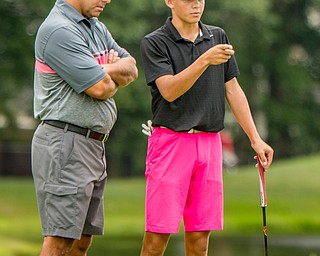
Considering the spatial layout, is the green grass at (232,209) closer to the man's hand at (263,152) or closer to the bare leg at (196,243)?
the bare leg at (196,243)

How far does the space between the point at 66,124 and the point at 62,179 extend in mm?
299

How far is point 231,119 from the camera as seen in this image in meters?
40.4

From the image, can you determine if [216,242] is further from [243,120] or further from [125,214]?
[243,120]

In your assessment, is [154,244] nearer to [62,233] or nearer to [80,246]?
[80,246]

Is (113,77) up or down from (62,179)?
up

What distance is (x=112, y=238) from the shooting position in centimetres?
1838

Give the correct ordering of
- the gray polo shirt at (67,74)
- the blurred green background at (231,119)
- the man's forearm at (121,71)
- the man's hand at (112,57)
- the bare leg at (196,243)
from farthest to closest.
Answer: the blurred green background at (231,119) → the bare leg at (196,243) → the man's hand at (112,57) → the man's forearm at (121,71) → the gray polo shirt at (67,74)

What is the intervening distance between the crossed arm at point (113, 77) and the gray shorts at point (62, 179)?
27 centimetres

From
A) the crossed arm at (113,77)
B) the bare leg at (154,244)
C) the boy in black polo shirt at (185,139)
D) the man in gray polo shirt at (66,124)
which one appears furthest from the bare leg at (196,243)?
the crossed arm at (113,77)

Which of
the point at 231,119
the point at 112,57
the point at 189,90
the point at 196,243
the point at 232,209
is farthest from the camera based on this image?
the point at 231,119

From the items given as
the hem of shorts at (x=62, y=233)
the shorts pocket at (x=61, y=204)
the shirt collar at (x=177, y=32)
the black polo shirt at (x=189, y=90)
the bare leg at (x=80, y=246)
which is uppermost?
the shirt collar at (x=177, y=32)

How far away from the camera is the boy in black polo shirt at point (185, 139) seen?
6723 millimetres

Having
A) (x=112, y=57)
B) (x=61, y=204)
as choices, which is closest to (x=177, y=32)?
(x=112, y=57)

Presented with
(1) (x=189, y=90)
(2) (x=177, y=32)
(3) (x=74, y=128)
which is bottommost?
(3) (x=74, y=128)
